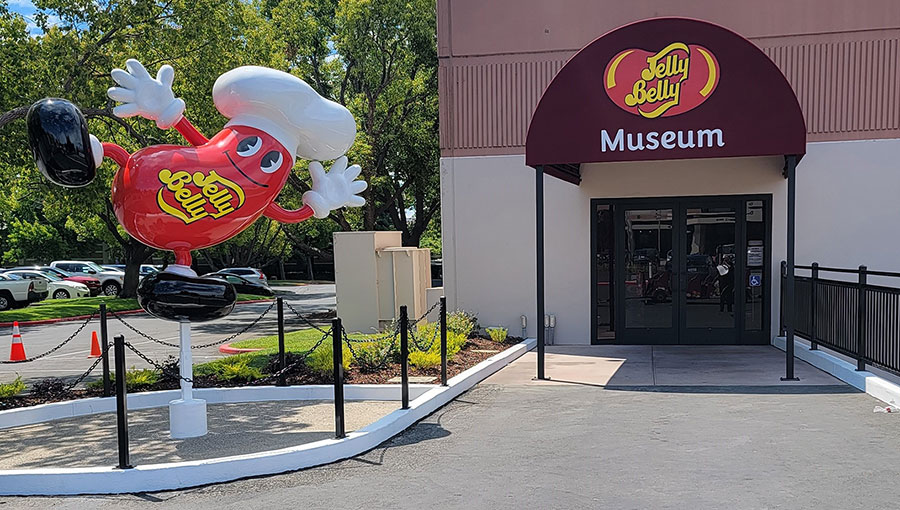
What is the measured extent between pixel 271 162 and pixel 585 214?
7.63 m

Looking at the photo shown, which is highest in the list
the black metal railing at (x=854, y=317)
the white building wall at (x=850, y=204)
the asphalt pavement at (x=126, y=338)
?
the white building wall at (x=850, y=204)

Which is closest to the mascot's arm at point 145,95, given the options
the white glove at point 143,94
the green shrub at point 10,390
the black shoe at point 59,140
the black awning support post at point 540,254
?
the white glove at point 143,94

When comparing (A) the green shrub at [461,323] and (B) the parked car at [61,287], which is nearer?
(A) the green shrub at [461,323]

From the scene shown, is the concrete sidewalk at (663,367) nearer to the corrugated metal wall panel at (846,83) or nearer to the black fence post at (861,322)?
the black fence post at (861,322)

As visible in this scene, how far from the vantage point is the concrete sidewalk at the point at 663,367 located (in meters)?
10.1

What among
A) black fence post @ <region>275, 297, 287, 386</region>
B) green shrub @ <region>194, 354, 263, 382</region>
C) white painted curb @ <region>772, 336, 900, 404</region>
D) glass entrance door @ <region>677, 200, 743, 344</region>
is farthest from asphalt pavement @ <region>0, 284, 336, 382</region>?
white painted curb @ <region>772, 336, 900, 404</region>

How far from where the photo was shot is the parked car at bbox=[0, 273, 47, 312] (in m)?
28.3

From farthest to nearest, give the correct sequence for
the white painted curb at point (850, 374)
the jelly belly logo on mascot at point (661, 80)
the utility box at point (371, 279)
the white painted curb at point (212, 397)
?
the utility box at point (371, 279) → the jelly belly logo on mascot at point (661, 80) → the white painted curb at point (212, 397) → the white painted curb at point (850, 374)

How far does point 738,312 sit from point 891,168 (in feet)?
11.7

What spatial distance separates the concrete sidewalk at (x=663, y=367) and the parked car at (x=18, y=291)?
23.5m

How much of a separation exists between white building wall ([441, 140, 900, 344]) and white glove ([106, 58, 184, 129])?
7736mm

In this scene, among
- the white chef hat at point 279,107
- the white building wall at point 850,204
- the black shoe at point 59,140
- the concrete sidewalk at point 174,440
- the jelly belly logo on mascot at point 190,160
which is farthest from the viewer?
the white building wall at point 850,204

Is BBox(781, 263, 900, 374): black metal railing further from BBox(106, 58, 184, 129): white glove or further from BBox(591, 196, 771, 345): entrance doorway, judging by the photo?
BBox(106, 58, 184, 129): white glove

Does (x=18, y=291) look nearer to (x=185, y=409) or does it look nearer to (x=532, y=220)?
(x=532, y=220)
